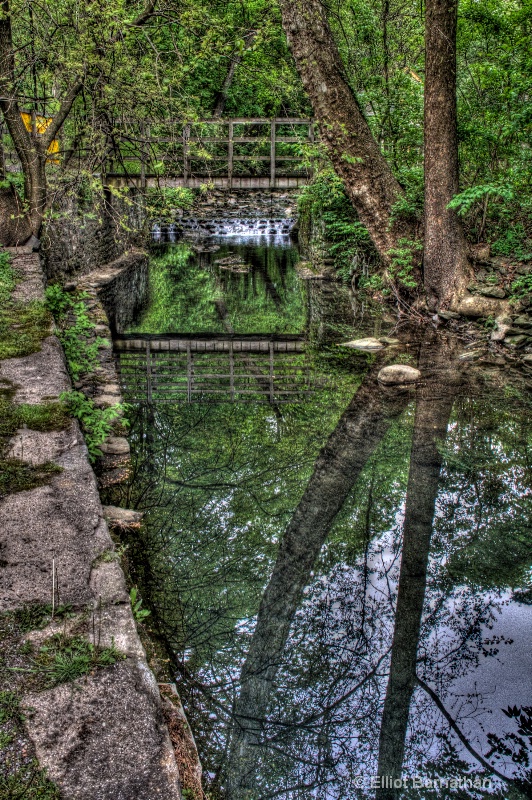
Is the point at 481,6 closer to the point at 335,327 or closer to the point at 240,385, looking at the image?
the point at 335,327

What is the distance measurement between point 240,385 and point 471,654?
14.2ft

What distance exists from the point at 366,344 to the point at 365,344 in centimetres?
1

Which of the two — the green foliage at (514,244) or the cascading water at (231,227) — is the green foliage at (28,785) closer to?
the green foliage at (514,244)

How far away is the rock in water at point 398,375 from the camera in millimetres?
6871

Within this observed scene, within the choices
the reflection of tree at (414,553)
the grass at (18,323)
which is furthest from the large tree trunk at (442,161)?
the grass at (18,323)

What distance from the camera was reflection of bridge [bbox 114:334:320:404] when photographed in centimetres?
674

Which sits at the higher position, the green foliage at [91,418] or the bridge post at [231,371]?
the green foliage at [91,418]

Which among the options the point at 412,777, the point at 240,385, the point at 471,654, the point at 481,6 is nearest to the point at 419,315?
the point at 240,385

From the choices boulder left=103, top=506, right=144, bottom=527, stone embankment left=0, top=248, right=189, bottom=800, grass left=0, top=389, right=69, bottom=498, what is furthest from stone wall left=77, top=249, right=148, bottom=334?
stone embankment left=0, top=248, right=189, bottom=800

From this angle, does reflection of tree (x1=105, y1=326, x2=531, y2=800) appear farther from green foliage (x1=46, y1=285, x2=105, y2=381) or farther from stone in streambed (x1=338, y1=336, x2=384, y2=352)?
stone in streambed (x1=338, y1=336, x2=384, y2=352)

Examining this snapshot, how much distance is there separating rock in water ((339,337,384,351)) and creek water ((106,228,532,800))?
83 centimetres

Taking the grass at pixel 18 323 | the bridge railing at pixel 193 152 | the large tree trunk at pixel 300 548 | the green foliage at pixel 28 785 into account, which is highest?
the bridge railing at pixel 193 152

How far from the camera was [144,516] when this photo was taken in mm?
4273

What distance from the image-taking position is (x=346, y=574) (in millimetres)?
3777
